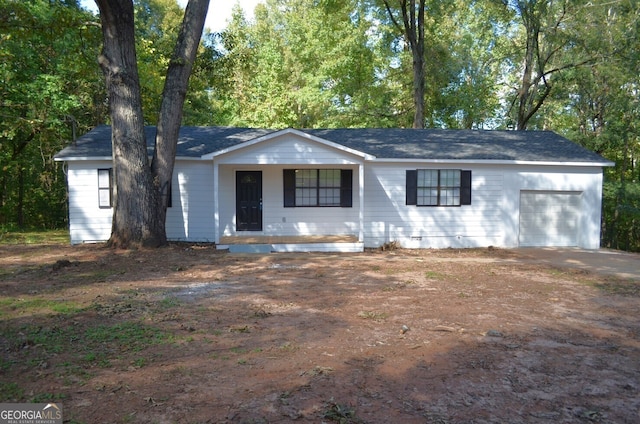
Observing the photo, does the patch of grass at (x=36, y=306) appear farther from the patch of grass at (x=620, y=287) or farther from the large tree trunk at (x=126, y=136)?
the patch of grass at (x=620, y=287)

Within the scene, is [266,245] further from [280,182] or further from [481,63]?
[481,63]

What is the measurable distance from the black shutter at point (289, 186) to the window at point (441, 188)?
3.59 m

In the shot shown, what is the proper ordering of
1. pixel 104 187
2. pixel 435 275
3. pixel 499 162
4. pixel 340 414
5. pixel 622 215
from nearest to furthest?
pixel 340 414, pixel 435 275, pixel 104 187, pixel 499 162, pixel 622 215

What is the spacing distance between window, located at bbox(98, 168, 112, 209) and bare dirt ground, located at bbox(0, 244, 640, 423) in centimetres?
507

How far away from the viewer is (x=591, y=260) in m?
12.9

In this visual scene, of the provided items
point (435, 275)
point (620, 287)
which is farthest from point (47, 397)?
point (620, 287)

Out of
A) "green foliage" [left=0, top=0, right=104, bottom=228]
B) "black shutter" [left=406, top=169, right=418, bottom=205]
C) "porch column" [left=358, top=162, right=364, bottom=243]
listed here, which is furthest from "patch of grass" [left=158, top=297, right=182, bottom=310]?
"black shutter" [left=406, top=169, right=418, bottom=205]

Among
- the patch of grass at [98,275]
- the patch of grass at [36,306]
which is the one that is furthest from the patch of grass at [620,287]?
the patch of grass at [98,275]

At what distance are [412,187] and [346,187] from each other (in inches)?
81.1

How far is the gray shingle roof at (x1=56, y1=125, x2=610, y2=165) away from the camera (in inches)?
588

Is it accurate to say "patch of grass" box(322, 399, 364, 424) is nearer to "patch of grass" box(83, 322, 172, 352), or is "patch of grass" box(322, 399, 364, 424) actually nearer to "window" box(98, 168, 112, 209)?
"patch of grass" box(83, 322, 172, 352)

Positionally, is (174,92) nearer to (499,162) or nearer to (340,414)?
(499,162)

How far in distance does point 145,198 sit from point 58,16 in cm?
513

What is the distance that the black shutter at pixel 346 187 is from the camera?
1521cm
